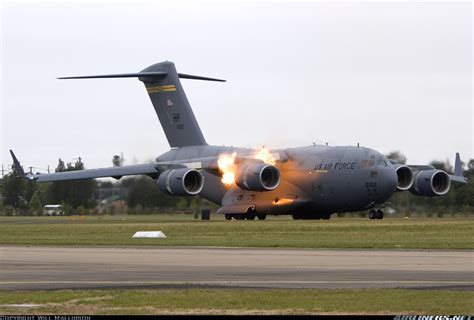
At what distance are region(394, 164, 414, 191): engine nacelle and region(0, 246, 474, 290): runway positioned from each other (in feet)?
123

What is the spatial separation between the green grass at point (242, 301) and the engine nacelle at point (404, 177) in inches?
2082

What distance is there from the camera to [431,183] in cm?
7600

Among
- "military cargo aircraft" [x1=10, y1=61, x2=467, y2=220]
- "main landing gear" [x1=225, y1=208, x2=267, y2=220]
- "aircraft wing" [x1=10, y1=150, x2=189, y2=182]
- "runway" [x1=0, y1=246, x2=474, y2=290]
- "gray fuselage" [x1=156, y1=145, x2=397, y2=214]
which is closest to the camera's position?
"runway" [x1=0, y1=246, x2=474, y2=290]

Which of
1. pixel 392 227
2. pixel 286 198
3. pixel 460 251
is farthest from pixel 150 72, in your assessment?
pixel 460 251

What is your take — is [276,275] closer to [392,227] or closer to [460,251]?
[460,251]

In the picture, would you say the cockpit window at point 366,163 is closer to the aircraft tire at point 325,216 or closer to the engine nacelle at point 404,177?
the engine nacelle at point 404,177

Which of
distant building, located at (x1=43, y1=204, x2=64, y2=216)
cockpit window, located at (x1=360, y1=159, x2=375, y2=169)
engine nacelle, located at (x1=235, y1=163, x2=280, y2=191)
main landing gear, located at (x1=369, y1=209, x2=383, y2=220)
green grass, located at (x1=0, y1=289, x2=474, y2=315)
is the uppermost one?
green grass, located at (x1=0, y1=289, x2=474, y2=315)

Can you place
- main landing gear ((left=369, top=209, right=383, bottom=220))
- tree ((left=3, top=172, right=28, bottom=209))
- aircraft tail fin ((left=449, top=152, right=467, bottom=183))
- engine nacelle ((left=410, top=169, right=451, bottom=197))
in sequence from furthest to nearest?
tree ((left=3, top=172, right=28, bottom=209))
aircraft tail fin ((left=449, top=152, right=467, bottom=183))
engine nacelle ((left=410, top=169, right=451, bottom=197))
main landing gear ((left=369, top=209, right=383, bottom=220))

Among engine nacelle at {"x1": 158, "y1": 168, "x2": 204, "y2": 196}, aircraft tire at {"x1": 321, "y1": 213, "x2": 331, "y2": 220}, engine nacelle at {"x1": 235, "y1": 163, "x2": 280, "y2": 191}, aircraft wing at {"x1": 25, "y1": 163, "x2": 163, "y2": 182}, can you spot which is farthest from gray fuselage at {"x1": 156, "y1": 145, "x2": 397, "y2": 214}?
engine nacelle at {"x1": 158, "y1": 168, "x2": 204, "y2": 196}

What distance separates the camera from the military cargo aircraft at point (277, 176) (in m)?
72.6

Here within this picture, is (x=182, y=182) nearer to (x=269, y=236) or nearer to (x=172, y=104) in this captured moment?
(x=172, y=104)

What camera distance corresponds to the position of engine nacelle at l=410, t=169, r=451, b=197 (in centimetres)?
7612

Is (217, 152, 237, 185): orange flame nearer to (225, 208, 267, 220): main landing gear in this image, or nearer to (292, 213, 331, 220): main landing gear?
(225, 208, 267, 220): main landing gear

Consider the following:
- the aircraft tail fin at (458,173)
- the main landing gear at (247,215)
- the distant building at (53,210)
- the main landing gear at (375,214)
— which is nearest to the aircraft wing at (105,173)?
the main landing gear at (247,215)
